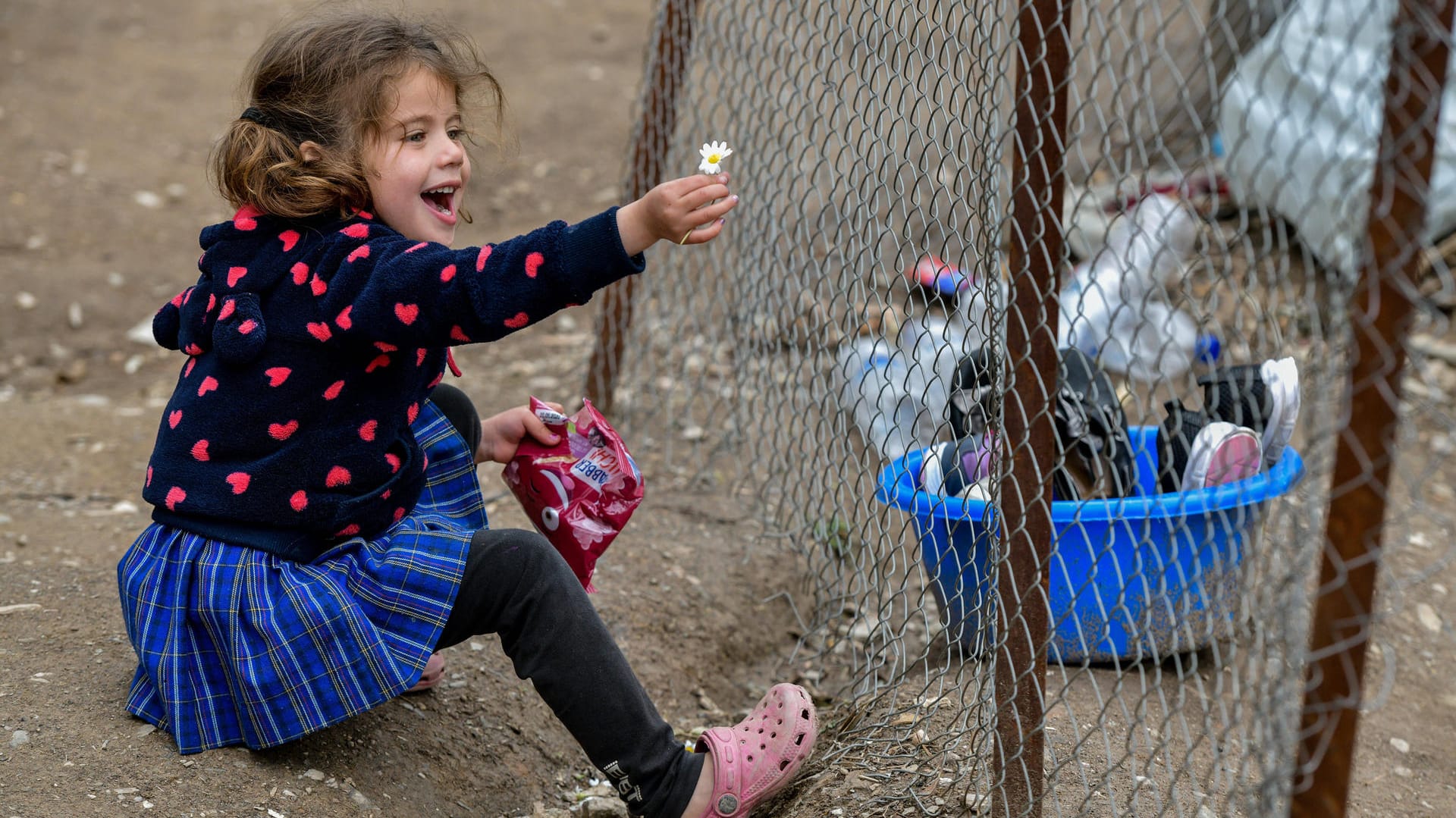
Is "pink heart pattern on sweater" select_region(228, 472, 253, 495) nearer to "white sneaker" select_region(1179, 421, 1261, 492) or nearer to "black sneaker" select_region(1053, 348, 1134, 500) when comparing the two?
"black sneaker" select_region(1053, 348, 1134, 500)

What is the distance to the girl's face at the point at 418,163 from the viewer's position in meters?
2.03

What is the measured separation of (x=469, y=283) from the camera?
5.91 feet

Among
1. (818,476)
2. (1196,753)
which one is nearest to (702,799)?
(1196,753)

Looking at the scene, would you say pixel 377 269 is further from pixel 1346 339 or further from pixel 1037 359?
pixel 1346 339

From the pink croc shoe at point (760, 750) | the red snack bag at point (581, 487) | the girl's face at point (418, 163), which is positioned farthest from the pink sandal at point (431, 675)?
the girl's face at point (418, 163)

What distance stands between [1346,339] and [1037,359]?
0.52 metres

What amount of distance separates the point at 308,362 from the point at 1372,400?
1.43m

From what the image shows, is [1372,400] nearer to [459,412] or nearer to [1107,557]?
[1107,557]

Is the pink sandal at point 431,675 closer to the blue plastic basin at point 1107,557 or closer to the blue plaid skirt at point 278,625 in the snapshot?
the blue plaid skirt at point 278,625

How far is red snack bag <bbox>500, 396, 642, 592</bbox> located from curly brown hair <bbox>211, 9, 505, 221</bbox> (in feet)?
1.89

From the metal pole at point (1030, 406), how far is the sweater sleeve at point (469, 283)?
21.8 inches

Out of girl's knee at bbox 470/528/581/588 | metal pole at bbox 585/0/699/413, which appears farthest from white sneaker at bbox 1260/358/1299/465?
metal pole at bbox 585/0/699/413

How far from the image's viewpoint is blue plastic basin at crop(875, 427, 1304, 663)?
229 centimetres

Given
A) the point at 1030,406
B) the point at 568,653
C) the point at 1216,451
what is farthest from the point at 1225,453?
the point at 568,653
